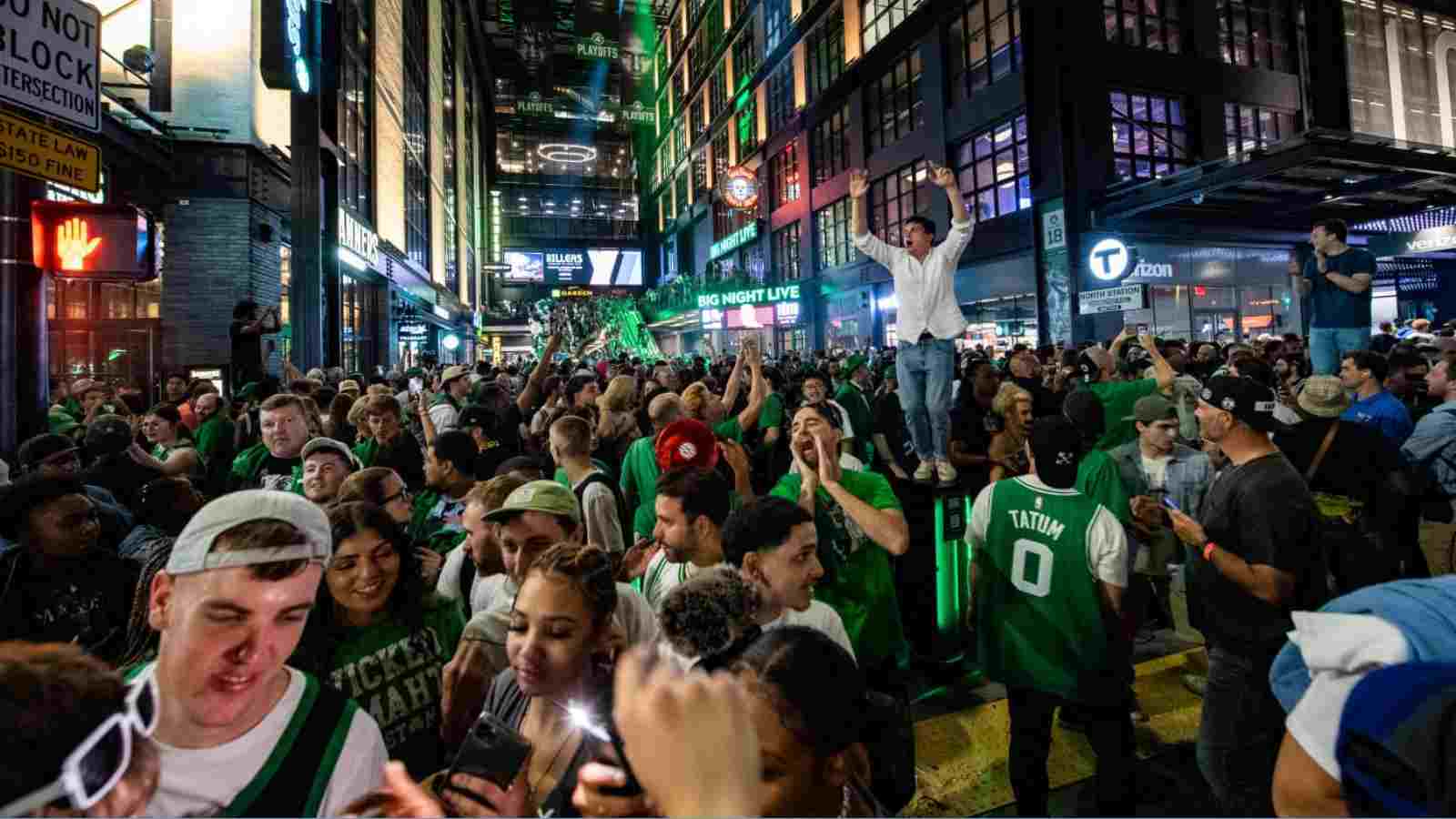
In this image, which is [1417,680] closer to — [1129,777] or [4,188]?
[1129,777]

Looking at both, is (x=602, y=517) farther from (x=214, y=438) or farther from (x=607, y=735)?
(x=214, y=438)

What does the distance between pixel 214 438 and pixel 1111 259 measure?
62.5ft

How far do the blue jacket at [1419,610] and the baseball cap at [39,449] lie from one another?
23.1 ft

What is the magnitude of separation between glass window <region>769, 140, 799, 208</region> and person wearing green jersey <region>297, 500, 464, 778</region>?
3417cm

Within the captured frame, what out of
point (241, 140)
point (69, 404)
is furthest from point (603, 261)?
point (69, 404)

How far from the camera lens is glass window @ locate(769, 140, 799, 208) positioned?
116 ft

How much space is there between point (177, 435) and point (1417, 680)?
8682mm

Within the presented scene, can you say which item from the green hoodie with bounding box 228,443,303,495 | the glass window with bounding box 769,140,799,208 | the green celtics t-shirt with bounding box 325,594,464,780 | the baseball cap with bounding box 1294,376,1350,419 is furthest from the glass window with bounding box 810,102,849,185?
the green celtics t-shirt with bounding box 325,594,464,780

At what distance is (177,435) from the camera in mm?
6859

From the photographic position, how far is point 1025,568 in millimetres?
3543

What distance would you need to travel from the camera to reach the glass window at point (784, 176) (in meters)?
35.2

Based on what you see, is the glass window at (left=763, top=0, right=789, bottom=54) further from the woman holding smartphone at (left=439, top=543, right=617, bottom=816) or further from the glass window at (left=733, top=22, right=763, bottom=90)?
the woman holding smartphone at (left=439, top=543, right=617, bottom=816)

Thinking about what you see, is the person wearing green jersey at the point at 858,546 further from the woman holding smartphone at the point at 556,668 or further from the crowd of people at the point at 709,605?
the woman holding smartphone at the point at 556,668

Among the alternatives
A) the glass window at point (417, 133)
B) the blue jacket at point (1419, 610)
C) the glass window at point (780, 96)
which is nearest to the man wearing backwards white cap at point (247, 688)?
the blue jacket at point (1419, 610)
